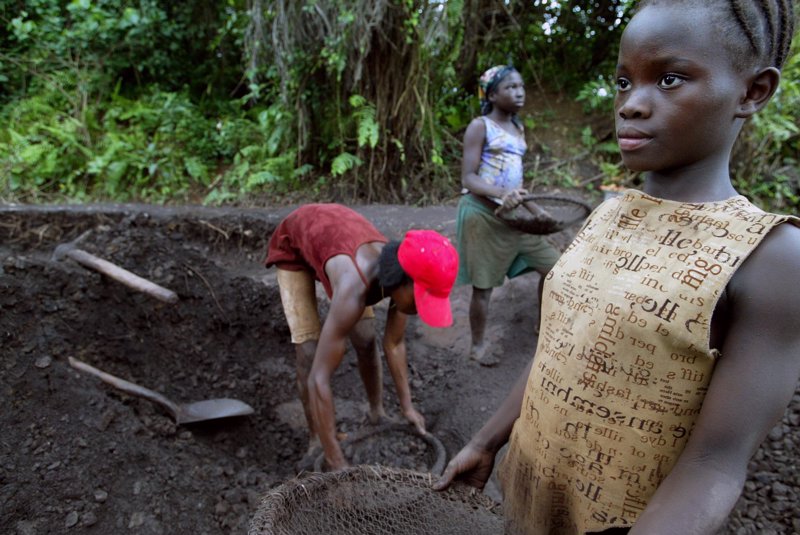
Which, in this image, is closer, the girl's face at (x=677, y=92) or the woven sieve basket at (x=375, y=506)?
the girl's face at (x=677, y=92)

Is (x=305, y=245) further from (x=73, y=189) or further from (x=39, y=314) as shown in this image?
(x=73, y=189)

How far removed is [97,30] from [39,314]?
6.77 m

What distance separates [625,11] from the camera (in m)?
7.68

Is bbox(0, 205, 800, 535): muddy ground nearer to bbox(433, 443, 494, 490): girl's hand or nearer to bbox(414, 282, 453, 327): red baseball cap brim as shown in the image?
bbox(414, 282, 453, 327): red baseball cap brim

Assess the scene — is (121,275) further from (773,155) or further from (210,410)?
(773,155)

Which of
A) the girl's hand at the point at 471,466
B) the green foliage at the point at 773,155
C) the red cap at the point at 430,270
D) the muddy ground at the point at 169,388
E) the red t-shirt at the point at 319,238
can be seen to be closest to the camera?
the girl's hand at the point at 471,466

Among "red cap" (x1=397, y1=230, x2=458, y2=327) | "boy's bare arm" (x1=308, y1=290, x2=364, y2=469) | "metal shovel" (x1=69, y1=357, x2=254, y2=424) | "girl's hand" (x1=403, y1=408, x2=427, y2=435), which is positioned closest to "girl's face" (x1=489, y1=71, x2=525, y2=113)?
"red cap" (x1=397, y1=230, x2=458, y2=327)

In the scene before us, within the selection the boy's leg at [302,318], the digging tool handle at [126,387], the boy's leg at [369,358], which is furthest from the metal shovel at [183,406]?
the boy's leg at [369,358]

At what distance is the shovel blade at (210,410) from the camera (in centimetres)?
296

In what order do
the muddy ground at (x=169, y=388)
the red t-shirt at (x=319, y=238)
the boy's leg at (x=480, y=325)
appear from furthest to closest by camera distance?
the boy's leg at (x=480, y=325)
the red t-shirt at (x=319, y=238)
the muddy ground at (x=169, y=388)

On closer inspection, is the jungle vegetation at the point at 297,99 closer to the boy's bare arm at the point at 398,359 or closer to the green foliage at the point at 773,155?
the green foliage at the point at 773,155

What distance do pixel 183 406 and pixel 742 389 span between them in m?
3.04

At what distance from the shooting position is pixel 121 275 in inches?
134

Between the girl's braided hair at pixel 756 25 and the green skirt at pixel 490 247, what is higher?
the girl's braided hair at pixel 756 25
